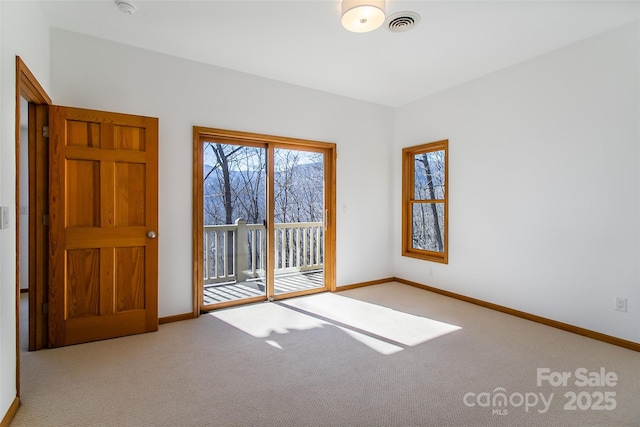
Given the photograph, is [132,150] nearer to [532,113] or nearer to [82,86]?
[82,86]

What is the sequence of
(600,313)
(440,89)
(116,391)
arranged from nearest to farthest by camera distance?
(116,391), (600,313), (440,89)

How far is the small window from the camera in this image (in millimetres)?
4492

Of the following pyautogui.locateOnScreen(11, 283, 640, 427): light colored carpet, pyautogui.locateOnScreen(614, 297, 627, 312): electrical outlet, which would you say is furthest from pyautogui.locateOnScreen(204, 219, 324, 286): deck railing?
pyautogui.locateOnScreen(614, 297, 627, 312): electrical outlet

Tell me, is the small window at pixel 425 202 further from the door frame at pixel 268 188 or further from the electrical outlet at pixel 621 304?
the electrical outlet at pixel 621 304

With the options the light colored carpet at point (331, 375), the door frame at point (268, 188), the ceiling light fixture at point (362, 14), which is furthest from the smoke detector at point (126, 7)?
the light colored carpet at point (331, 375)

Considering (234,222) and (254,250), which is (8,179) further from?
(254,250)

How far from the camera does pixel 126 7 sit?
2568mm

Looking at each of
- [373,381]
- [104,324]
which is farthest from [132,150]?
[373,381]

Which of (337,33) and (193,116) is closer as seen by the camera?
(337,33)

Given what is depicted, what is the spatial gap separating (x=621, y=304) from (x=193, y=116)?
438 cm

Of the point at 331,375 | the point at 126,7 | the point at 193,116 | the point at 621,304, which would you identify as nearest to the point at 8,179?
the point at 126,7

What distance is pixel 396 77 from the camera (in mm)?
3930

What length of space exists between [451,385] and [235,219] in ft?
8.98

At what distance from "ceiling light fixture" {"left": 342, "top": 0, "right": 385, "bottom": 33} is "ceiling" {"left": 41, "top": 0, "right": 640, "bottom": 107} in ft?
0.56
